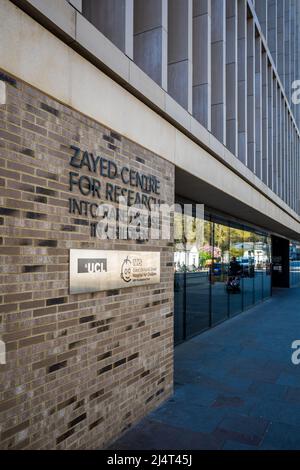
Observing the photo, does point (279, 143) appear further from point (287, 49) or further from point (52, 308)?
point (52, 308)

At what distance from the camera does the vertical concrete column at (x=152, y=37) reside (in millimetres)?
5371

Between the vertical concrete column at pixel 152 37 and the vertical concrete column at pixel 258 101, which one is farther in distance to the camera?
the vertical concrete column at pixel 258 101

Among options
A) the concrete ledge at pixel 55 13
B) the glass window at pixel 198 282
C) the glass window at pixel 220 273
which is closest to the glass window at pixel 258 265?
the glass window at pixel 220 273

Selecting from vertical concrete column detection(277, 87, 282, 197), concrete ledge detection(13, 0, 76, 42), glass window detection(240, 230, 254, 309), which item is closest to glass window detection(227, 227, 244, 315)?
glass window detection(240, 230, 254, 309)

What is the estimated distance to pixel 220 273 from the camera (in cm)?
1219

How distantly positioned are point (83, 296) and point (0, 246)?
118 cm

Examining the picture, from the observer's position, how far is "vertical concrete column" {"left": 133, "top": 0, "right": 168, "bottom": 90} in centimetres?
537

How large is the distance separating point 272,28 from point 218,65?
1071 centimetres

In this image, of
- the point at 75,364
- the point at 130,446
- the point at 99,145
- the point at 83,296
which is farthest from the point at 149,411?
the point at 99,145

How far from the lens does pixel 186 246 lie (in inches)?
365

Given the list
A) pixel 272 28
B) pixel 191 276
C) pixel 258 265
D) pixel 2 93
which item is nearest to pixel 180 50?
pixel 2 93

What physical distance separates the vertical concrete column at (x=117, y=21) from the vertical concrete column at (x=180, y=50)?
5.60ft

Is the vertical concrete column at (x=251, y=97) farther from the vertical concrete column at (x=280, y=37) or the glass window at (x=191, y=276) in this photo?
the vertical concrete column at (x=280, y=37)

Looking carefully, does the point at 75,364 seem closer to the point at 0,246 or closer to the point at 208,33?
the point at 0,246
